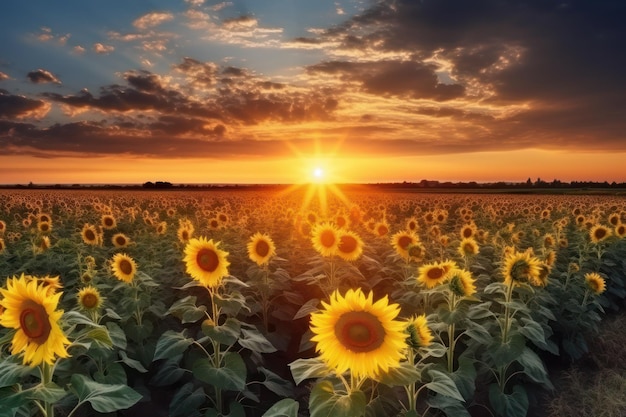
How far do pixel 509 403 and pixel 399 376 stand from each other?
3.17 m

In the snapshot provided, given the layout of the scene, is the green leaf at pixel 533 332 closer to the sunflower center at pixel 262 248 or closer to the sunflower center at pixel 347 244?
the sunflower center at pixel 347 244

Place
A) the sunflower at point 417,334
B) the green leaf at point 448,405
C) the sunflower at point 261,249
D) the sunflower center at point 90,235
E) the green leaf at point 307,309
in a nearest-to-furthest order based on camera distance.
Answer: the sunflower at point 417,334, the green leaf at point 448,405, the green leaf at point 307,309, the sunflower at point 261,249, the sunflower center at point 90,235

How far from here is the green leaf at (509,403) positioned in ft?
18.8

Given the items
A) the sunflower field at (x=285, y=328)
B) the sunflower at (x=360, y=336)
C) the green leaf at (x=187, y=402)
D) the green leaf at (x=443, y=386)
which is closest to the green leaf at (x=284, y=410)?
the sunflower field at (x=285, y=328)

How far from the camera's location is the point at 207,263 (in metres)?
5.66

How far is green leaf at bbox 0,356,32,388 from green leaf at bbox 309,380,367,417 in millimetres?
1840

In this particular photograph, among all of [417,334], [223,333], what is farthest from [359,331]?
[223,333]

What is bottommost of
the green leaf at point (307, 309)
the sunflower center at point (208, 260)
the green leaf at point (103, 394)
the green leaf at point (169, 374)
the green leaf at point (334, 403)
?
the green leaf at point (169, 374)

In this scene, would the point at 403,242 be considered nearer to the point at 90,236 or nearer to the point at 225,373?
the point at 225,373

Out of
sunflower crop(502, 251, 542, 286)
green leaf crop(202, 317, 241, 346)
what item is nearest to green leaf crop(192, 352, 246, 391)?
green leaf crop(202, 317, 241, 346)

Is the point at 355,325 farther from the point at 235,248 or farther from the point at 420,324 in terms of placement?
the point at 235,248

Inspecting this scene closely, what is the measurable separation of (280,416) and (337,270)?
16.6ft

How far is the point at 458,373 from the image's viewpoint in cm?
534

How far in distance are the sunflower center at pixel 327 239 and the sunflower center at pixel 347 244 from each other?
0.13 meters
